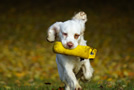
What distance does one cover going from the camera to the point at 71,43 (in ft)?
13.5

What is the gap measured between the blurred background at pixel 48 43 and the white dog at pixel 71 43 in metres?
0.94

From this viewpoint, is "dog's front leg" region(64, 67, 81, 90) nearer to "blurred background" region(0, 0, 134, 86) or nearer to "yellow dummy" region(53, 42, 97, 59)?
"yellow dummy" region(53, 42, 97, 59)

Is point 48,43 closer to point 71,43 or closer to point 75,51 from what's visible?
point 75,51

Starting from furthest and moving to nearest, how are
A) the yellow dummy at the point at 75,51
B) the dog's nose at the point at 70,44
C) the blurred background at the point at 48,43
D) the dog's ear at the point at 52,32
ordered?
1. the blurred background at the point at 48,43
2. the dog's ear at the point at 52,32
3. the yellow dummy at the point at 75,51
4. the dog's nose at the point at 70,44

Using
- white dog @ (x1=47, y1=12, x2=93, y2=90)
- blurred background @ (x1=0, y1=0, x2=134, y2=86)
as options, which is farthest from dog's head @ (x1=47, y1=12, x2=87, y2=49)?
blurred background @ (x1=0, y1=0, x2=134, y2=86)

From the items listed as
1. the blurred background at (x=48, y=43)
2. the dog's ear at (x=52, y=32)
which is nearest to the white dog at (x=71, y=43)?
the dog's ear at (x=52, y=32)

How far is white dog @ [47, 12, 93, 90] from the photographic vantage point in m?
4.18

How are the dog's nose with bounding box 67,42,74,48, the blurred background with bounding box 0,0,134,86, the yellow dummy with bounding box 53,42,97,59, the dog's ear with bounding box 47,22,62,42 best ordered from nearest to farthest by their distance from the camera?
the dog's nose with bounding box 67,42,74,48, the yellow dummy with bounding box 53,42,97,59, the dog's ear with bounding box 47,22,62,42, the blurred background with bounding box 0,0,134,86

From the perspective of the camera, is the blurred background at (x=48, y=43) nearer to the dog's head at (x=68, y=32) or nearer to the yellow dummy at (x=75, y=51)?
the dog's head at (x=68, y=32)

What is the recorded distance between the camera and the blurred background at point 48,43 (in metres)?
8.92

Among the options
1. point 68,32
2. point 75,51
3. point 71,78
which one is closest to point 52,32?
point 68,32

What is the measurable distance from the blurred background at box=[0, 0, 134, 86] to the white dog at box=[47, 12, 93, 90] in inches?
37.0

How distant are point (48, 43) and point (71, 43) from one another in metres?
8.61

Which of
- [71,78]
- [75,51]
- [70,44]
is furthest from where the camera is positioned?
[71,78]
